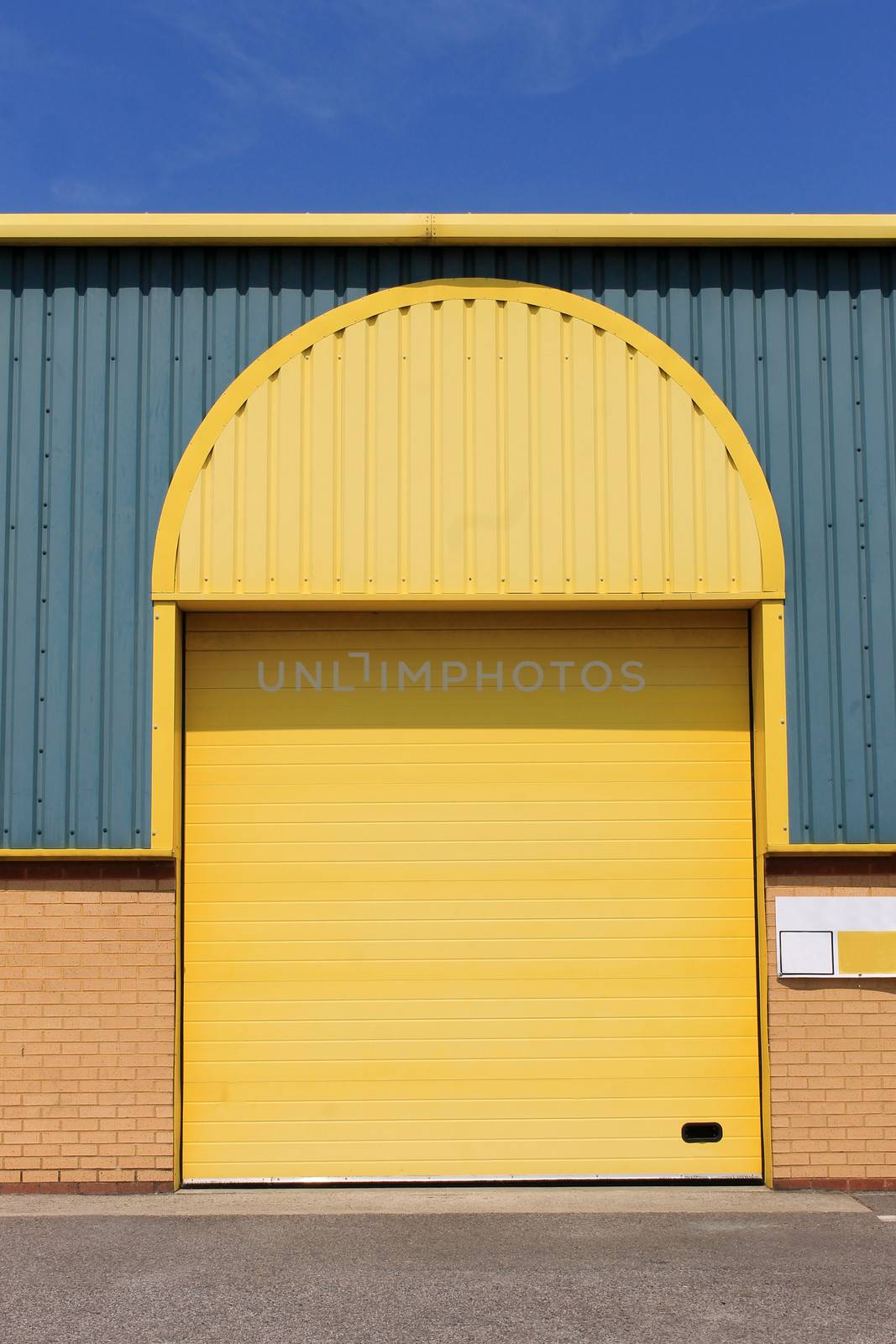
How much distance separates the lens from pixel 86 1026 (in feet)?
25.2

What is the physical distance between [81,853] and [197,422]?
3.06 m

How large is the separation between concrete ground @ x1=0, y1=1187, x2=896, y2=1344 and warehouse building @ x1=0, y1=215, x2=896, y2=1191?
1.58ft

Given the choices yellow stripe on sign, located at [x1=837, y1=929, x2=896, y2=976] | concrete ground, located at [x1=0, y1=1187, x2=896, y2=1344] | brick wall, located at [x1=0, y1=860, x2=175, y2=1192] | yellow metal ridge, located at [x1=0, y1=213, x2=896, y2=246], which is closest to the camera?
concrete ground, located at [x1=0, y1=1187, x2=896, y2=1344]

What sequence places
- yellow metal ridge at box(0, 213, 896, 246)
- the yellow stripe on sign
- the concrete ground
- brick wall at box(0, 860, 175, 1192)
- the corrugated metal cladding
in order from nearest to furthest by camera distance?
the concrete ground → brick wall at box(0, 860, 175, 1192) → the yellow stripe on sign → the corrugated metal cladding → yellow metal ridge at box(0, 213, 896, 246)

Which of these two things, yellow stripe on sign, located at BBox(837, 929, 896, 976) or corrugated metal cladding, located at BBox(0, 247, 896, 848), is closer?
yellow stripe on sign, located at BBox(837, 929, 896, 976)

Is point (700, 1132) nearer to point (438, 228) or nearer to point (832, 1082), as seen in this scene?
point (832, 1082)

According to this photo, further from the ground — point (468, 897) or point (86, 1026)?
point (468, 897)

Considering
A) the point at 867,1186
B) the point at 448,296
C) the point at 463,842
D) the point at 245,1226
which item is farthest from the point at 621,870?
the point at 448,296

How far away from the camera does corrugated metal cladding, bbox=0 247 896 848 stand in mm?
7910

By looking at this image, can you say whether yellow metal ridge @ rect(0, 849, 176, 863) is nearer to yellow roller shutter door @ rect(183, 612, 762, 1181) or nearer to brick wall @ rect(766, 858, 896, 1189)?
yellow roller shutter door @ rect(183, 612, 762, 1181)

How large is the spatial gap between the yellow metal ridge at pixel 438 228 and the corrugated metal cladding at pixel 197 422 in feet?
0.44

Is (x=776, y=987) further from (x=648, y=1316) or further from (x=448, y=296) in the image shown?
(x=448, y=296)

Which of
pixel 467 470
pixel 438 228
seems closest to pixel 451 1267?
pixel 467 470

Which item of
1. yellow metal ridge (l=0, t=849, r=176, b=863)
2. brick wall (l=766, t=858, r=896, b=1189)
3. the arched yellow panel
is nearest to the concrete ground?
brick wall (l=766, t=858, r=896, b=1189)
